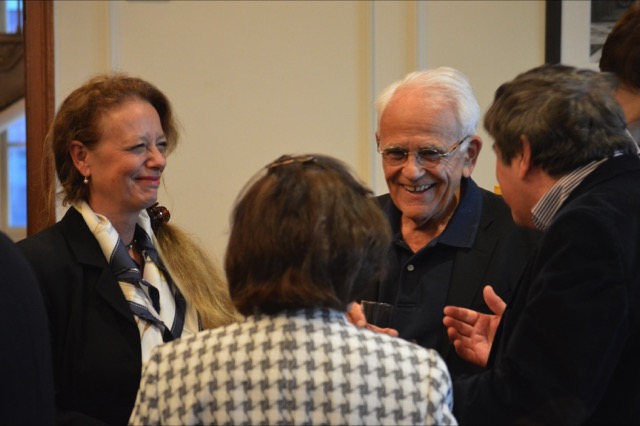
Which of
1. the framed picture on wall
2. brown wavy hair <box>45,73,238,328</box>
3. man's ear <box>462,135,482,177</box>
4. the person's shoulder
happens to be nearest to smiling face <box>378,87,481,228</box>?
man's ear <box>462,135,482,177</box>

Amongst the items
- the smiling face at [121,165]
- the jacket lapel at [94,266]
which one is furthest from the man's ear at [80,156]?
the jacket lapel at [94,266]

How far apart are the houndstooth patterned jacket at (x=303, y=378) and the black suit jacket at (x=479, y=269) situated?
2.77ft

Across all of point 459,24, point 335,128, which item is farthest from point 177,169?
point 459,24

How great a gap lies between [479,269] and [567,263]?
746mm

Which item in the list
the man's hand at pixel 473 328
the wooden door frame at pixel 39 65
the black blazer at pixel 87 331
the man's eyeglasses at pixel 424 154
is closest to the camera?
the man's hand at pixel 473 328

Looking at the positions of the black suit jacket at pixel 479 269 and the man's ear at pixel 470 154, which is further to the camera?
the man's ear at pixel 470 154

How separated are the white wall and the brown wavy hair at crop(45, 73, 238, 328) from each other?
146 centimetres

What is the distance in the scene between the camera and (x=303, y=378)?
134 cm

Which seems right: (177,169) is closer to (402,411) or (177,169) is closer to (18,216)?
(402,411)

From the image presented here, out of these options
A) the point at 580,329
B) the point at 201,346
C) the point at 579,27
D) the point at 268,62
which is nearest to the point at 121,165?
the point at 201,346

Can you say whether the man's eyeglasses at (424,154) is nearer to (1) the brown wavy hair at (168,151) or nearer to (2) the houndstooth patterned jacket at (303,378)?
(1) the brown wavy hair at (168,151)

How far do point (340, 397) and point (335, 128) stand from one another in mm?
2864

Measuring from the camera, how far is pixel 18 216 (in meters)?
7.88

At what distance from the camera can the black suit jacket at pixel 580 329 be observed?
154 cm
